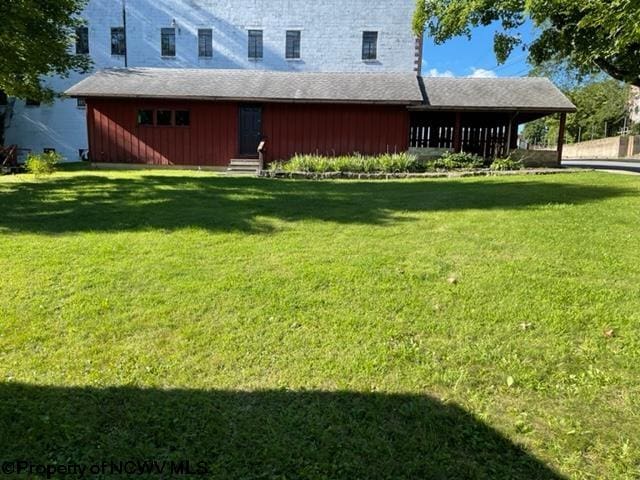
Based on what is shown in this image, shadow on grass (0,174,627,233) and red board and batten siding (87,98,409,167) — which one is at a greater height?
red board and batten siding (87,98,409,167)

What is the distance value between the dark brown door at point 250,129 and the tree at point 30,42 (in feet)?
19.7

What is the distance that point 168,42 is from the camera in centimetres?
2764

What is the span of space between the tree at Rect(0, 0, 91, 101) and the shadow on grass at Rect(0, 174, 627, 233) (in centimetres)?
363

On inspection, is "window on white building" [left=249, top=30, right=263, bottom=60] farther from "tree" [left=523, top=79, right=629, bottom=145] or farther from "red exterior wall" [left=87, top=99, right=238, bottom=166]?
"tree" [left=523, top=79, right=629, bottom=145]

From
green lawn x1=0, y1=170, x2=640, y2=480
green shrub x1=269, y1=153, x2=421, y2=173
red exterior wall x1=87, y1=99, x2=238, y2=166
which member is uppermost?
red exterior wall x1=87, y1=99, x2=238, y2=166

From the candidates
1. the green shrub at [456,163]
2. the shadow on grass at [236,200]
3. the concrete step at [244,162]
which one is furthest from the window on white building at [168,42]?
the green shrub at [456,163]

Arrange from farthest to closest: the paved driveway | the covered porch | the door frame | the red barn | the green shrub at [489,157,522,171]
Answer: the door frame, the red barn, the covered porch, the paved driveway, the green shrub at [489,157,522,171]

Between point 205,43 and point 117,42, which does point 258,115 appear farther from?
point 117,42

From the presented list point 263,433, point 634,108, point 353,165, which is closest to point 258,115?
point 353,165

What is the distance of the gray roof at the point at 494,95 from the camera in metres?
17.4

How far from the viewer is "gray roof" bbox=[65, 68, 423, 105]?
1777 centimetres

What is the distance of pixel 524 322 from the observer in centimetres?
385

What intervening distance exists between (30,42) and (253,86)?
785 cm

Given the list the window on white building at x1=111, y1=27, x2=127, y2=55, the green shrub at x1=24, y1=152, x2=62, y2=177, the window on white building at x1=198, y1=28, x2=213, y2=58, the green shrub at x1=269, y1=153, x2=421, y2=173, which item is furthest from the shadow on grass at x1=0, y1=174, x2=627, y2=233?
the window on white building at x1=111, y1=27, x2=127, y2=55
